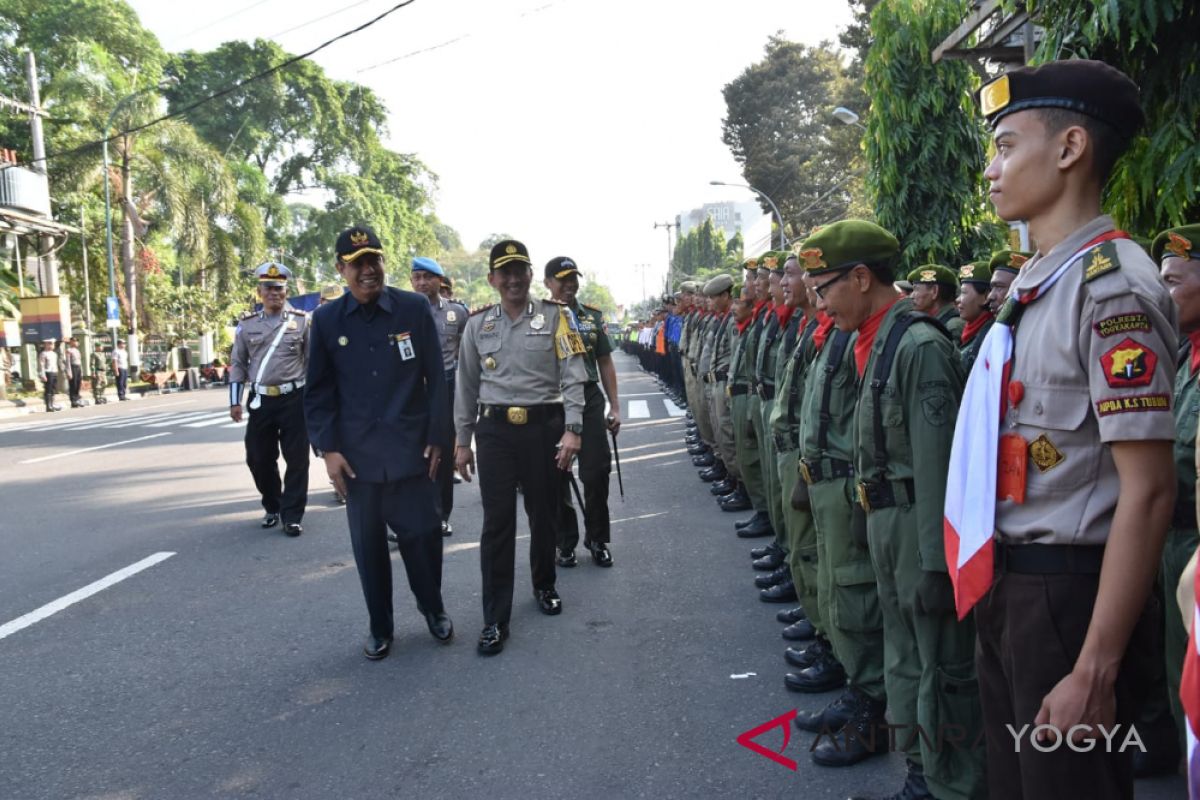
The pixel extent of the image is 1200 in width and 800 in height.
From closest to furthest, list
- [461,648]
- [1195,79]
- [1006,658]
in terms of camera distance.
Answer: [1006,658]
[1195,79]
[461,648]

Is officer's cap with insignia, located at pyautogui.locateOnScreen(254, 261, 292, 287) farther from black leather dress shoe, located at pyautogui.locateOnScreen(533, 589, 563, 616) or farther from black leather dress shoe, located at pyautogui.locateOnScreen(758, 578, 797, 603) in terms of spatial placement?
black leather dress shoe, located at pyautogui.locateOnScreen(758, 578, 797, 603)

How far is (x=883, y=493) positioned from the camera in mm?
2793

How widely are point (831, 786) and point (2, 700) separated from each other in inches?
139

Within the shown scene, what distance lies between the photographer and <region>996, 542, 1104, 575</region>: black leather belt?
1808 millimetres

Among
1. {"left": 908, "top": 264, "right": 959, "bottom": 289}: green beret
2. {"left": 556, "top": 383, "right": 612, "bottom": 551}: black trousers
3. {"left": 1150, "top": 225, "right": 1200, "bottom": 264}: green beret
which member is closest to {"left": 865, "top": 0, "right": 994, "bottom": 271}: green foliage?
{"left": 908, "top": 264, "right": 959, "bottom": 289}: green beret

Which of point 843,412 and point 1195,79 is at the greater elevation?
point 1195,79

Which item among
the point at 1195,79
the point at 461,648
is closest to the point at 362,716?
the point at 461,648

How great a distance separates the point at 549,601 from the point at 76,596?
2944mm

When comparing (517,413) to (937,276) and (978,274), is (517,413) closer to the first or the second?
(978,274)

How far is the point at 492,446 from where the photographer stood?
16.2ft

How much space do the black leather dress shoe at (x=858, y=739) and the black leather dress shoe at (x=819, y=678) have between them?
18.1 inches

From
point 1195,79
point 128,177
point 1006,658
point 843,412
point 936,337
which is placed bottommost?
point 1006,658

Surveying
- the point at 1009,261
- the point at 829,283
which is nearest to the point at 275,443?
the point at 1009,261

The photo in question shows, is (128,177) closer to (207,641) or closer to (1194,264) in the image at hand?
(207,641)
